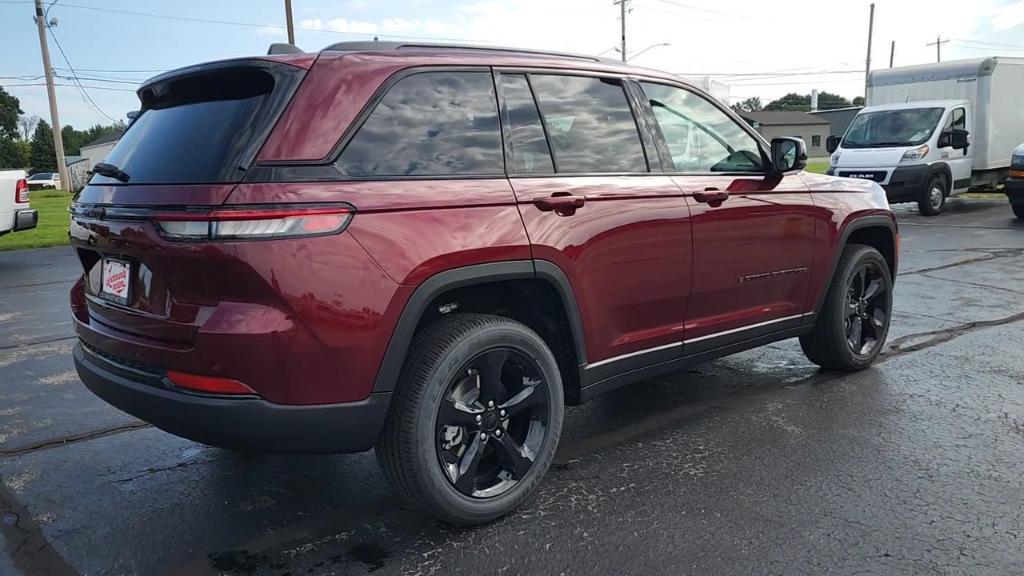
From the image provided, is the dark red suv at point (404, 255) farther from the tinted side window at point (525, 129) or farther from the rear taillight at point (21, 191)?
the rear taillight at point (21, 191)

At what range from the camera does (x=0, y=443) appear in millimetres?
3955

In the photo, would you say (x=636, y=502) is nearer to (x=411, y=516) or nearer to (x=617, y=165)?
(x=411, y=516)

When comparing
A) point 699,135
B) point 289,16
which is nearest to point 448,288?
point 699,135

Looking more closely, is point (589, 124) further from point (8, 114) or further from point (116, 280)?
point (8, 114)

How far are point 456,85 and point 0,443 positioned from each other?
302cm

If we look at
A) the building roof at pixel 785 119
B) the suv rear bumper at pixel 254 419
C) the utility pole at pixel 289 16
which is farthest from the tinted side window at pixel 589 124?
the building roof at pixel 785 119

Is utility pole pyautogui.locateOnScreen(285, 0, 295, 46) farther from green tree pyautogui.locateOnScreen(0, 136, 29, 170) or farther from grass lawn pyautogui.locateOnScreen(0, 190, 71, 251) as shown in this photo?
green tree pyautogui.locateOnScreen(0, 136, 29, 170)

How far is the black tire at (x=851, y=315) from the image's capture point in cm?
465

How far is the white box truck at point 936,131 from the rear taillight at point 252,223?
Answer: 47.0 feet

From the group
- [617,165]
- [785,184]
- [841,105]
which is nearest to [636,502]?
[617,165]

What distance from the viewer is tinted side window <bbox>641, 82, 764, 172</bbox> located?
→ 380 centimetres

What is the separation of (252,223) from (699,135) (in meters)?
2.42

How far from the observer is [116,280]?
289 cm

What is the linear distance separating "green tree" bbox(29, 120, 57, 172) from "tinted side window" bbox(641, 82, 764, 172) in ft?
329
